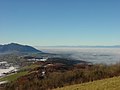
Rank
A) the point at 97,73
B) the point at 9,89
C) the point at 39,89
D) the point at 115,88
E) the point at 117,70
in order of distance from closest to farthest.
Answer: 1. the point at 115,88
2. the point at 117,70
3. the point at 97,73
4. the point at 39,89
5. the point at 9,89

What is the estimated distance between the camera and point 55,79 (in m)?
65.8

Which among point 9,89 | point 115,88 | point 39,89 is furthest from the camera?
point 9,89

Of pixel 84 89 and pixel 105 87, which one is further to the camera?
pixel 84 89

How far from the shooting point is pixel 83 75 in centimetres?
6009

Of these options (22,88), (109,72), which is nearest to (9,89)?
(22,88)

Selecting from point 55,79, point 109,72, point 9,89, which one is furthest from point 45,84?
point 9,89

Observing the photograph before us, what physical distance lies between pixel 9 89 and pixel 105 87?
67470 mm

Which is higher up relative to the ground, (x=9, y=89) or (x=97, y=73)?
(x=97, y=73)

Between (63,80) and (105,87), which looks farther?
(63,80)

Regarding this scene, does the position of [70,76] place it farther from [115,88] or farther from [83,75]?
[115,88]

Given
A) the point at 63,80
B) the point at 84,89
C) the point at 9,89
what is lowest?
the point at 9,89

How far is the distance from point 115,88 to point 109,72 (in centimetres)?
3146

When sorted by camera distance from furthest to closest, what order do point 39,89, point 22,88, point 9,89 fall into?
point 9,89, point 22,88, point 39,89

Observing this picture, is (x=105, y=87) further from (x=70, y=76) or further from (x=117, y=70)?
(x=70, y=76)
